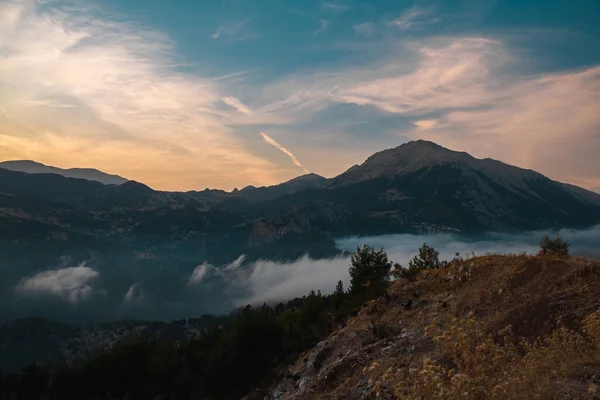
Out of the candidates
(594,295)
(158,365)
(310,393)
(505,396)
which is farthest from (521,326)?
(158,365)

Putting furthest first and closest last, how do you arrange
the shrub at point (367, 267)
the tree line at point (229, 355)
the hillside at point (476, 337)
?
the shrub at point (367, 267), the tree line at point (229, 355), the hillside at point (476, 337)

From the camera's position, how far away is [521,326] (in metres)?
17.2

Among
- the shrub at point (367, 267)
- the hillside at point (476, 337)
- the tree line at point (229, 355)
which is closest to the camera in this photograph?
the hillside at point (476, 337)

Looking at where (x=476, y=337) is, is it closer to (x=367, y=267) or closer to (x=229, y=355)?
(x=229, y=355)

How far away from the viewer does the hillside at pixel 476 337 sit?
773 cm

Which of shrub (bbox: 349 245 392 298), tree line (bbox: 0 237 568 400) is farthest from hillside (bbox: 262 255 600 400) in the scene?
shrub (bbox: 349 245 392 298)

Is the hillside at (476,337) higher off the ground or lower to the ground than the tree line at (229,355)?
higher

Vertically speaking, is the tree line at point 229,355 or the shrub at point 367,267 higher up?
the shrub at point 367,267

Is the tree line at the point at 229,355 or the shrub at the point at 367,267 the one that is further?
the shrub at the point at 367,267

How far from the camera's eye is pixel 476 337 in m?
8.38

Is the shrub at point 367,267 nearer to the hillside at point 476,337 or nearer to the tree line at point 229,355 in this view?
the tree line at point 229,355

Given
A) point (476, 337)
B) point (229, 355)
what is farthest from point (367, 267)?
point (476, 337)

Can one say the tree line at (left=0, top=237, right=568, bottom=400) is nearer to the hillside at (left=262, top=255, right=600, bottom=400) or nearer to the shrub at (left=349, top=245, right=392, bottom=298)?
the shrub at (left=349, top=245, right=392, bottom=298)

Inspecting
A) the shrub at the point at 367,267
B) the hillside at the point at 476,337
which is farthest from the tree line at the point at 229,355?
the hillside at the point at 476,337
